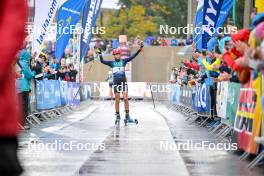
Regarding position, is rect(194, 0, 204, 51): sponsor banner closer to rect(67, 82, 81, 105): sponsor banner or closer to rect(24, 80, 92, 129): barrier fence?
rect(24, 80, 92, 129): barrier fence

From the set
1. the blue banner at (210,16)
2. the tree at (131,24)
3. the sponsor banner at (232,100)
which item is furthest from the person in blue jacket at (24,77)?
the tree at (131,24)

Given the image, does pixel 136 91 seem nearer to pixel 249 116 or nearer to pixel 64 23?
pixel 64 23

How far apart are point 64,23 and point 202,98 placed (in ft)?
31.4

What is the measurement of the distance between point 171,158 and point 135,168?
1.43m

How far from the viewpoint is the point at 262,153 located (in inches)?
375

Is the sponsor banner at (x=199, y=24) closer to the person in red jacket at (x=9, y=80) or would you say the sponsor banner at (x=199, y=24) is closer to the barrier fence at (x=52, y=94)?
the barrier fence at (x=52, y=94)

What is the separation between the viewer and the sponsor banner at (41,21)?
21766 millimetres

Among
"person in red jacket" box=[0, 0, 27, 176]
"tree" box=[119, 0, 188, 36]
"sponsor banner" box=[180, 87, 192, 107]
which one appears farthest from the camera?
"tree" box=[119, 0, 188, 36]

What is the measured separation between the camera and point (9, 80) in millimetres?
3426

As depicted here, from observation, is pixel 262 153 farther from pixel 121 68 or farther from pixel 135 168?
pixel 121 68

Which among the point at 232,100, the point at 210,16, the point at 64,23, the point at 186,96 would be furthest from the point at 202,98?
the point at 64,23

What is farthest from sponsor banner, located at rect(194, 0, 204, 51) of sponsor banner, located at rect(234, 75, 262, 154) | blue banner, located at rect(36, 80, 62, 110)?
sponsor banner, located at rect(234, 75, 262, 154)

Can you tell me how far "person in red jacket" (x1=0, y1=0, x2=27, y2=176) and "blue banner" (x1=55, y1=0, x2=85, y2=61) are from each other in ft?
77.2

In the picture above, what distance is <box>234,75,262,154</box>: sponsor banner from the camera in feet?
31.9
